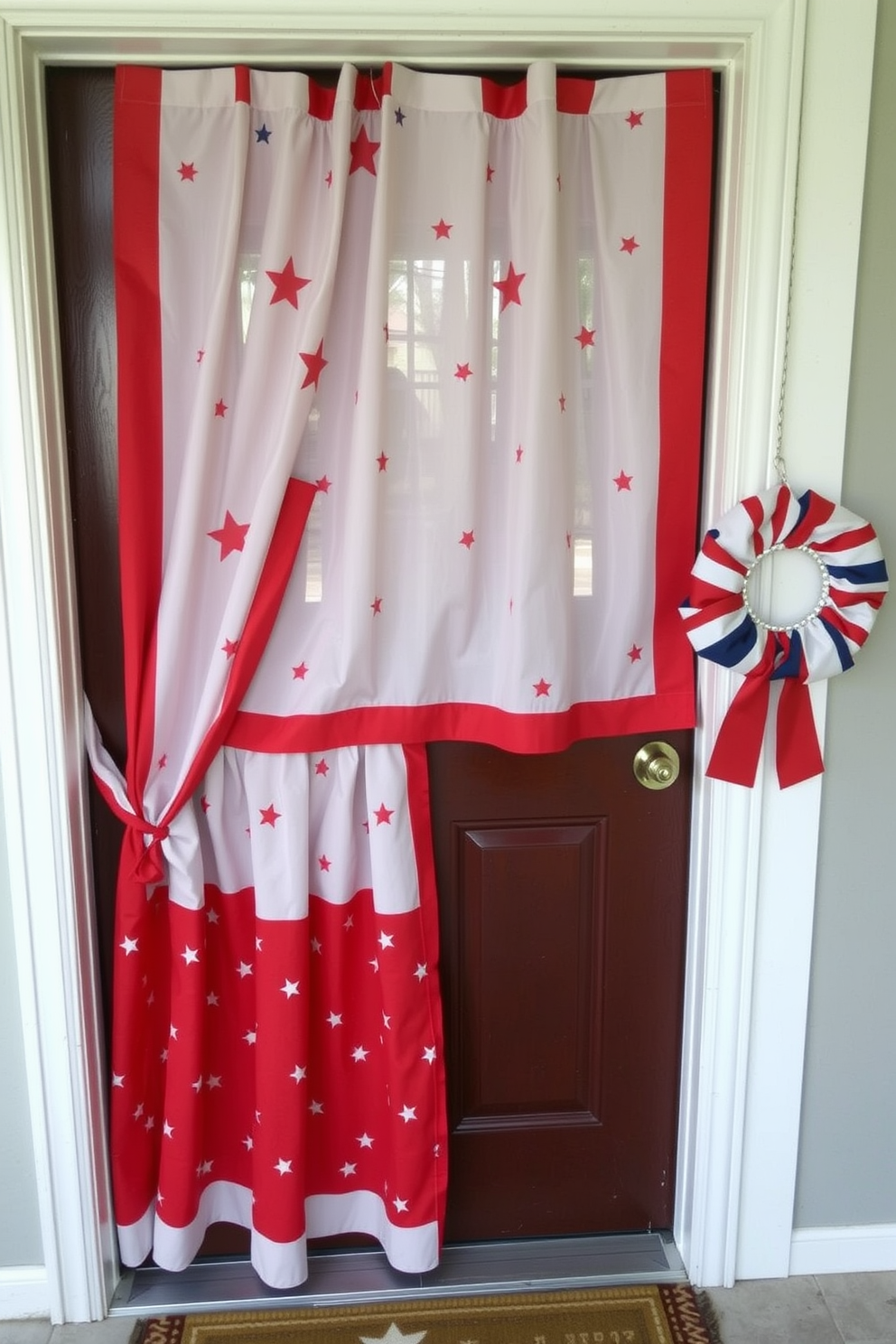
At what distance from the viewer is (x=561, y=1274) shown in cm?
177

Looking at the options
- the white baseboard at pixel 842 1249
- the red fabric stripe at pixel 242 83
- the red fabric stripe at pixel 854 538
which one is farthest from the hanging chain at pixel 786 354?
the white baseboard at pixel 842 1249

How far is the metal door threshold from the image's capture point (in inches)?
67.8

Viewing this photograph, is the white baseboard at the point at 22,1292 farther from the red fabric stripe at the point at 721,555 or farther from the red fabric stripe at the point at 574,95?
the red fabric stripe at the point at 574,95

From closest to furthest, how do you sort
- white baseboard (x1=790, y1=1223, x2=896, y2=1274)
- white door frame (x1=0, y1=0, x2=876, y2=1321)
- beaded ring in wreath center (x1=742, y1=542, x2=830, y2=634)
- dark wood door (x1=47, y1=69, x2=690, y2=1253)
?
white door frame (x1=0, y1=0, x2=876, y2=1321) → beaded ring in wreath center (x1=742, y1=542, x2=830, y2=634) → dark wood door (x1=47, y1=69, x2=690, y2=1253) → white baseboard (x1=790, y1=1223, x2=896, y2=1274)

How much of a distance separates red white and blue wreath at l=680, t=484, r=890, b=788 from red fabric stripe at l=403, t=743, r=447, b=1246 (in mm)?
451

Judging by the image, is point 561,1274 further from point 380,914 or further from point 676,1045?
point 380,914

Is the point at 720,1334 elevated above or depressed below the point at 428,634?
below

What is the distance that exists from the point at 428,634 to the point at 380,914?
0.45 metres

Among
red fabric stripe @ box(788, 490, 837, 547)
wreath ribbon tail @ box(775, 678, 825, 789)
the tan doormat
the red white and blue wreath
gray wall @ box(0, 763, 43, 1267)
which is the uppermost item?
red fabric stripe @ box(788, 490, 837, 547)

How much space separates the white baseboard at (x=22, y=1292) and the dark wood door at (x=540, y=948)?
0.27m

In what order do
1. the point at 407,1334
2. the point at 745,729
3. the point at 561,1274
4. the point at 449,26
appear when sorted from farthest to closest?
the point at 561,1274
the point at 407,1334
the point at 745,729
the point at 449,26

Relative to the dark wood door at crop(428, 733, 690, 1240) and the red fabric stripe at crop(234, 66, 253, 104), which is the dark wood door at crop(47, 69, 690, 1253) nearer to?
the dark wood door at crop(428, 733, 690, 1240)

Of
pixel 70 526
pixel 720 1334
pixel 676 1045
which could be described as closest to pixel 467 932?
pixel 676 1045

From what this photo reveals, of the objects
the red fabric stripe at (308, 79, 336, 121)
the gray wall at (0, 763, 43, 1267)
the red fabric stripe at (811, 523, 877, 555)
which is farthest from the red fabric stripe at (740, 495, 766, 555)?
the gray wall at (0, 763, 43, 1267)
